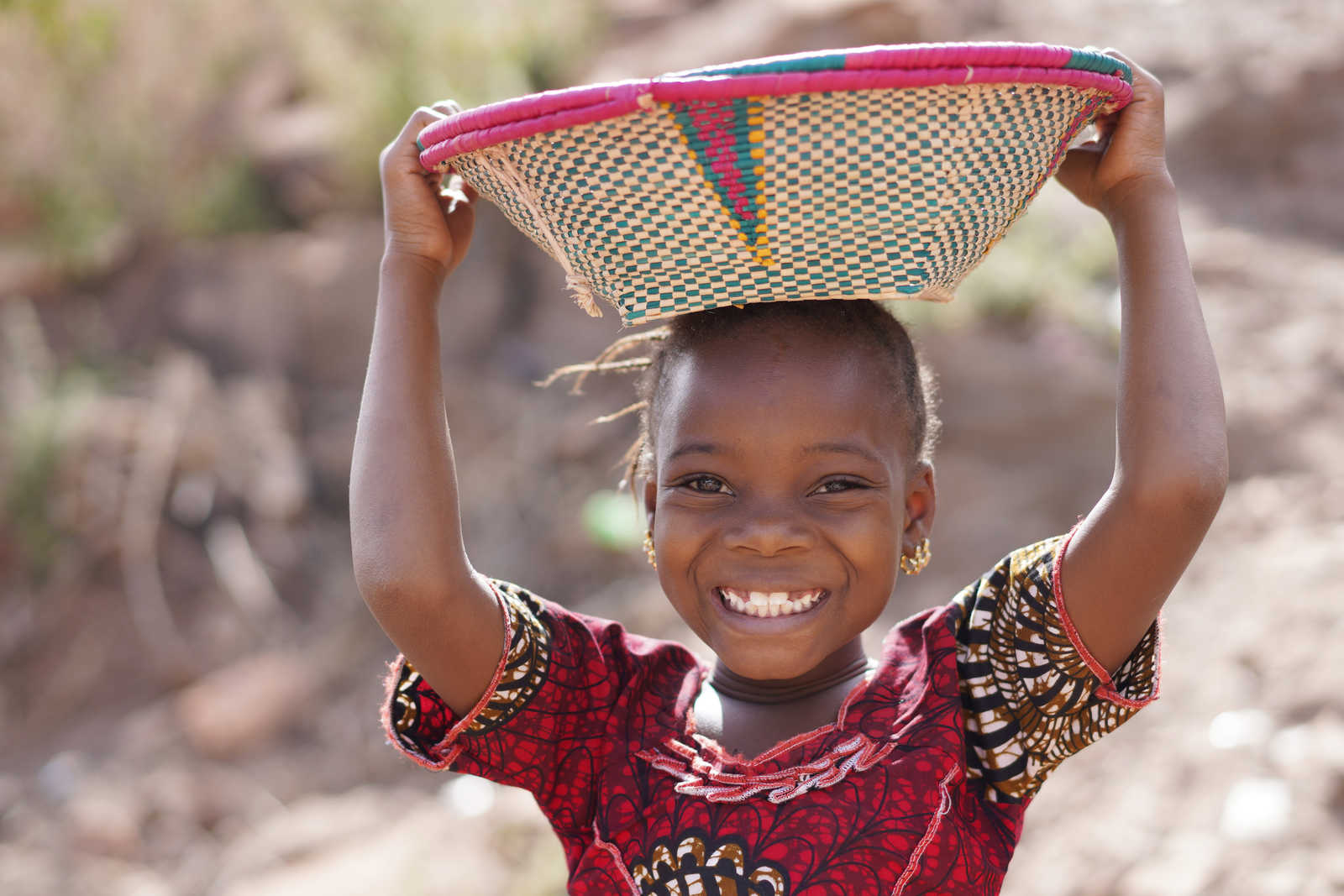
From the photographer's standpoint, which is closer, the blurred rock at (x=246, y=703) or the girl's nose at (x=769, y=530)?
the girl's nose at (x=769, y=530)

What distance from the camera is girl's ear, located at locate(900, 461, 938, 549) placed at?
1.63 metres

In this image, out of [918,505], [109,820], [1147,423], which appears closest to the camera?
[1147,423]

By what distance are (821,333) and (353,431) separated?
501 centimetres

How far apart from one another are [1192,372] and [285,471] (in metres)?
5.10

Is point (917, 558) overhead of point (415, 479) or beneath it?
beneath

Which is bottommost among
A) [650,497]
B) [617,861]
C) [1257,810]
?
[1257,810]

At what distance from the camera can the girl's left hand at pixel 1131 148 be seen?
139 centimetres

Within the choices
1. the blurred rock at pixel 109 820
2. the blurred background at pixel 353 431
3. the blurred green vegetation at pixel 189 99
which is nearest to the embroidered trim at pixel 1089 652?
the blurred background at pixel 353 431

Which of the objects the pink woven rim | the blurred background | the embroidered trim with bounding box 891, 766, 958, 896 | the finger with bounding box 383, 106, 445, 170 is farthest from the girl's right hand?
the blurred background

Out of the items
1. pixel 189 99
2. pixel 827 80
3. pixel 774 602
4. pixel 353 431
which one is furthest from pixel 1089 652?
pixel 189 99

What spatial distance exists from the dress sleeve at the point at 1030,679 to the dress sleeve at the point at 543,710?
1.40 feet

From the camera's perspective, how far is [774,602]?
58.7 inches

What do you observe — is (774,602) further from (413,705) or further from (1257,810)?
(1257,810)

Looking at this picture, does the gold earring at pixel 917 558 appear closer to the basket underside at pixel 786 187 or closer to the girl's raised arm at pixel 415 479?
the basket underside at pixel 786 187
